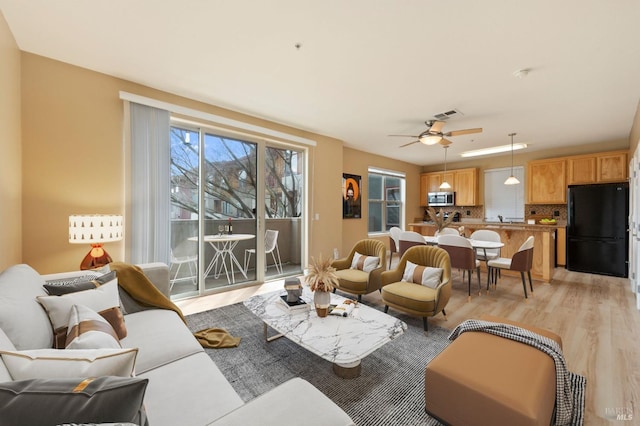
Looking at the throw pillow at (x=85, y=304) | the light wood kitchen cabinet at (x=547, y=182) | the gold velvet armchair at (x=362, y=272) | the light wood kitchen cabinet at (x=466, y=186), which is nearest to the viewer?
the throw pillow at (x=85, y=304)

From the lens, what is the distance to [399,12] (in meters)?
1.97

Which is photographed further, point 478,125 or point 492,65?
point 478,125

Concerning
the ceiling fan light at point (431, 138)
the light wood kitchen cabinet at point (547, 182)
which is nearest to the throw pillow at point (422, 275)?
the ceiling fan light at point (431, 138)

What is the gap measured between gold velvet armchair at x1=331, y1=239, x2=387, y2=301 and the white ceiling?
79.2 inches

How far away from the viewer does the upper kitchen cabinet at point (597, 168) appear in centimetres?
506

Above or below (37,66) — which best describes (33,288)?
below

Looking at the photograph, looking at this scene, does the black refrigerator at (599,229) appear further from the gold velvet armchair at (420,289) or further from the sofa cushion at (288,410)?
the sofa cushion at (288,410)

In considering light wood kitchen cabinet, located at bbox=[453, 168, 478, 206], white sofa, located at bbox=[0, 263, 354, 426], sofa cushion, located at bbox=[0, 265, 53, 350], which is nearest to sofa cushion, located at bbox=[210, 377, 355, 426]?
white sofa, located at bbox=[0, 263, 354, 426]

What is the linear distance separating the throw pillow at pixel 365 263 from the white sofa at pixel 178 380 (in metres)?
2.28

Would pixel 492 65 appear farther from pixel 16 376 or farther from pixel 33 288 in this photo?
pixel 33 288

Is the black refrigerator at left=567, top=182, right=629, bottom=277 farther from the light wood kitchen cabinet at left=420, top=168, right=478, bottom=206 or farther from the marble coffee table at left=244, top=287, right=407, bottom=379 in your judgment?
the marble coffee table at left=244, top=287, right=407, bottom=379

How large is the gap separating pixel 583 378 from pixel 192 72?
4.42 meters

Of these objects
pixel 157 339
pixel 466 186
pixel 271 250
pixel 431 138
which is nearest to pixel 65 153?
pixel 157 339

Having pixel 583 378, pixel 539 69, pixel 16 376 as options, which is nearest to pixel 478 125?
pixel 539 69
